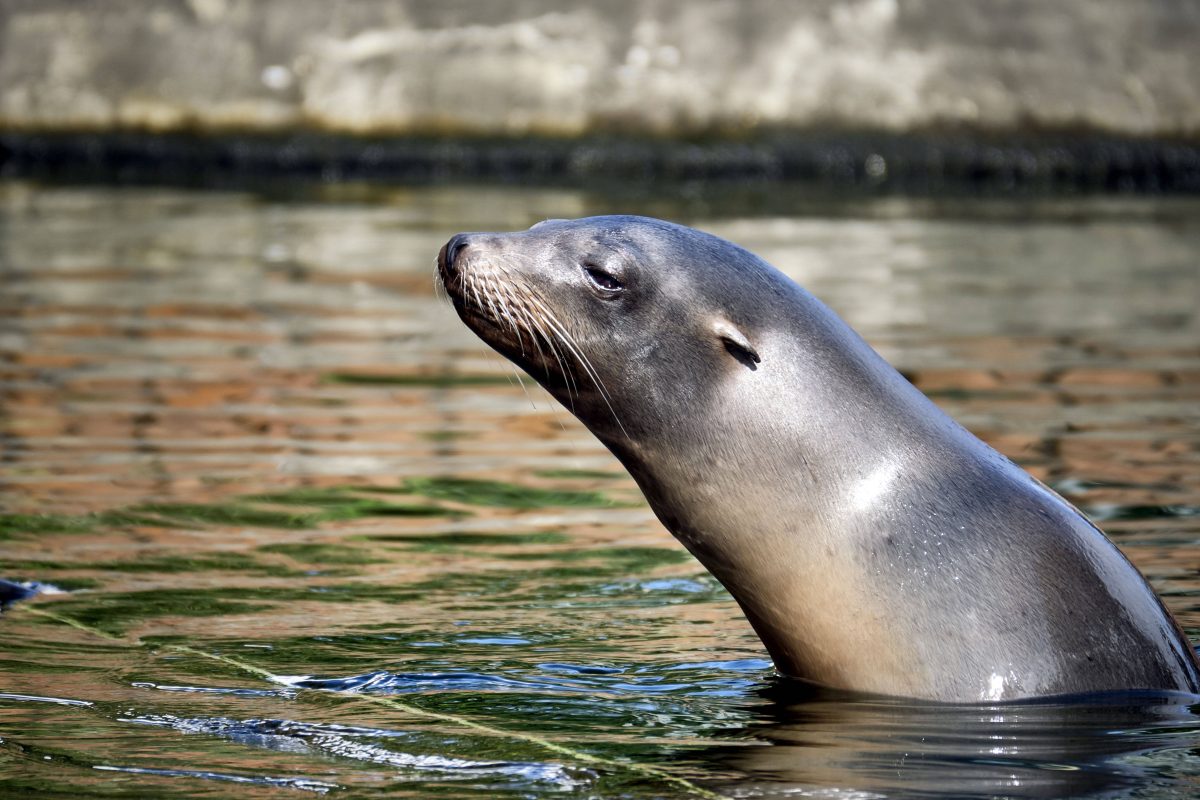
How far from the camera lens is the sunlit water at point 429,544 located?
3793mm

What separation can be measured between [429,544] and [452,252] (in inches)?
64.4

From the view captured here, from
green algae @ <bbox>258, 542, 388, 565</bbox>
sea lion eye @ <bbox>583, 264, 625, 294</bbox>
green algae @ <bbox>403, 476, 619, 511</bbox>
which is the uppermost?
sea lion eye @ <bbox>583, 264, 625, 294</bbox>

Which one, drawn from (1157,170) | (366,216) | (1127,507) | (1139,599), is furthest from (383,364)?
(1157,170)

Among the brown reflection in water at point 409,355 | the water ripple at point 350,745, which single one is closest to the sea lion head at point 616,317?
the water ripple at point 350,745

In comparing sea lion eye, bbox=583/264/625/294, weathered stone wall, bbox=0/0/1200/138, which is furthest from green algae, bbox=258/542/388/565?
weathered stone wall, bbox=0/0/1200/138

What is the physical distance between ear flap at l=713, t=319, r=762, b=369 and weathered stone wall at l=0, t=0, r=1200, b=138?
1429 centimetres

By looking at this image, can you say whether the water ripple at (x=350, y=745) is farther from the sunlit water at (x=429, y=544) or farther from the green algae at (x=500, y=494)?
the green algae at (x=500, y=494)

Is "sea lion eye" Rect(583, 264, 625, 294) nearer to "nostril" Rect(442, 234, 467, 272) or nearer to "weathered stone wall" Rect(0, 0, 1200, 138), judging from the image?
"nostril" Rect(442, 234, 467, 272)

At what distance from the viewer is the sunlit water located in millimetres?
3793

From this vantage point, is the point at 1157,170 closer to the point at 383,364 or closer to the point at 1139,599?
the point at 383,364

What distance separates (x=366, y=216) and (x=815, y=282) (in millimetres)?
5129

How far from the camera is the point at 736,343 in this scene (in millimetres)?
4426

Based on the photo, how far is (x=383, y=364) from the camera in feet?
30.5

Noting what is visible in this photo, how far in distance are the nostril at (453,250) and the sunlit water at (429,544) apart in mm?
868
